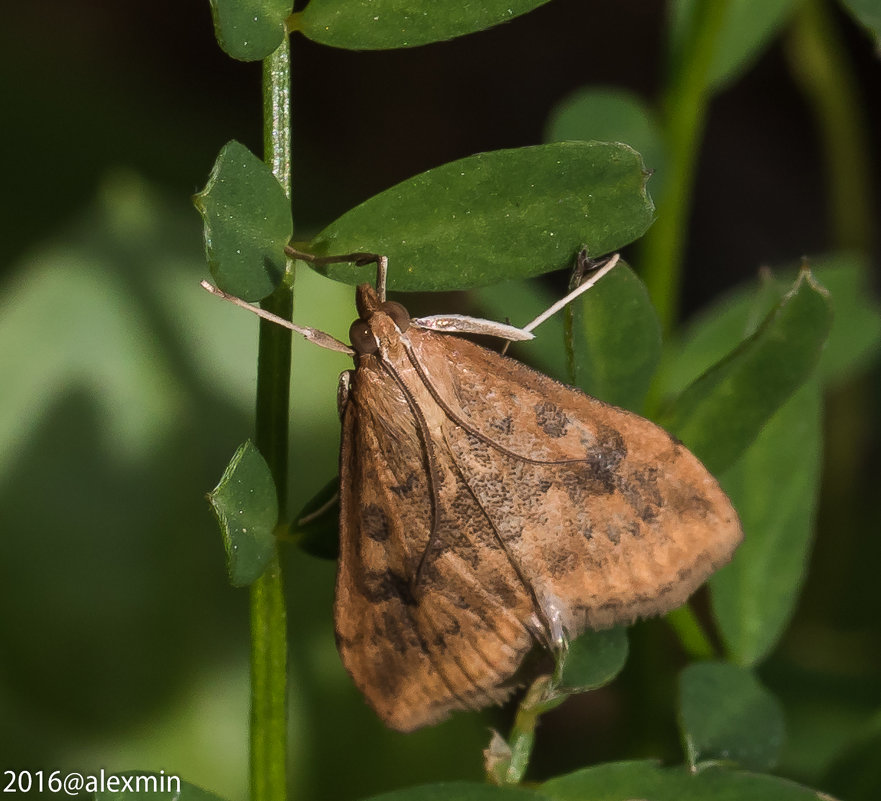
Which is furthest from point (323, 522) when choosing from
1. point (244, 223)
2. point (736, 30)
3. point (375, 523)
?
point (736, 30)

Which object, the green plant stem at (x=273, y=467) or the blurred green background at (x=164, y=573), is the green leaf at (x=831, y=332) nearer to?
the blurred green background at (x=164, y=573)

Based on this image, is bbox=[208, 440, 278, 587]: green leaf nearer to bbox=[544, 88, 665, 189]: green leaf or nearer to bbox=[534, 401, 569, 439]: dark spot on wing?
bbox=[534, 401, 569, 439]: dark spot on wing

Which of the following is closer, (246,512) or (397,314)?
(246,512)

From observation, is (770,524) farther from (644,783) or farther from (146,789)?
(146,789)

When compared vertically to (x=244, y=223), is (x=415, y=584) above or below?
below

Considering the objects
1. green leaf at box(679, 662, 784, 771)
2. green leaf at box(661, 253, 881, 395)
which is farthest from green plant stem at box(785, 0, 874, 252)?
green leaf at box(679, 662, 784, 771)

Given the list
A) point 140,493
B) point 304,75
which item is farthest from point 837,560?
point 304,75
